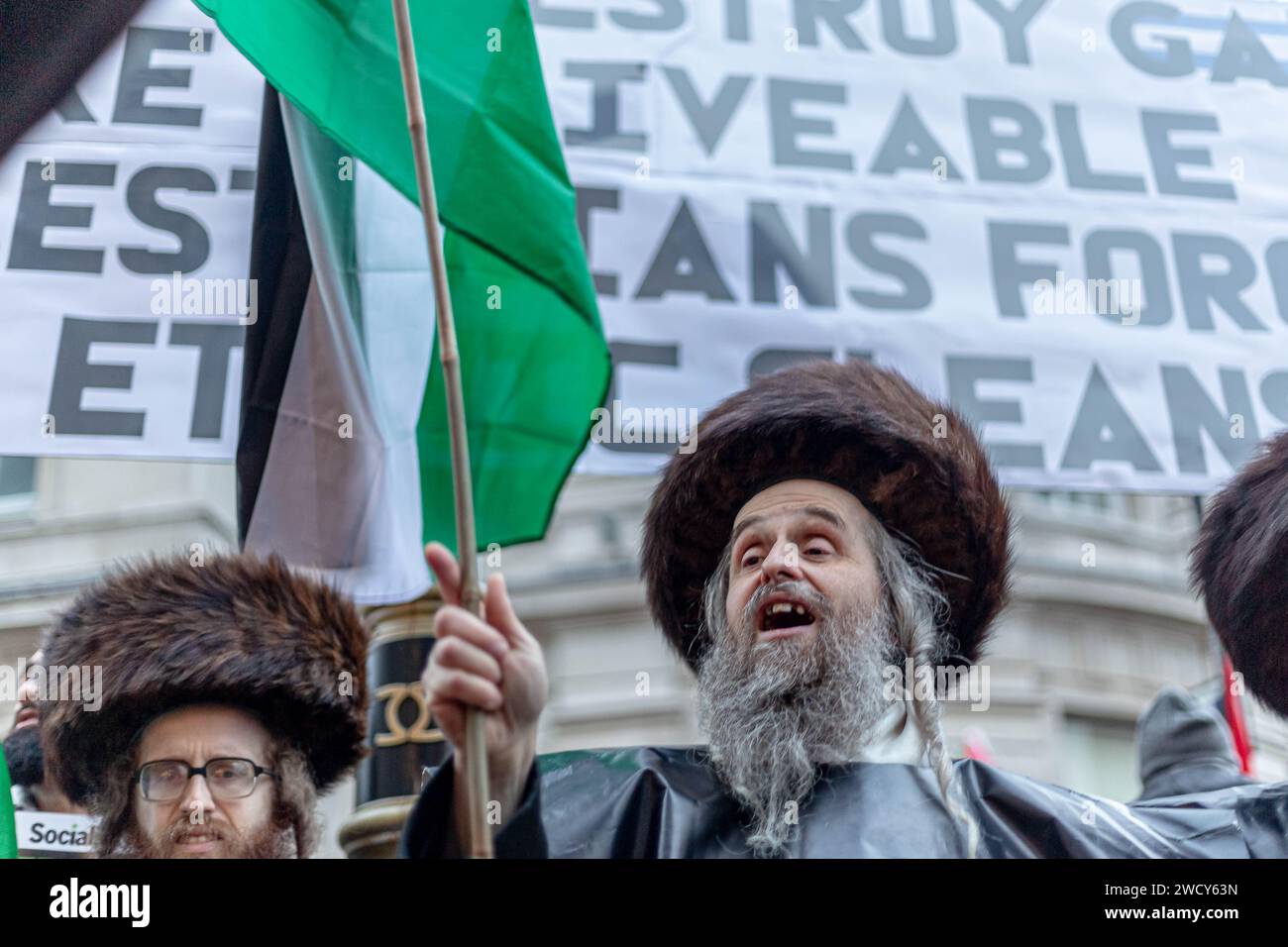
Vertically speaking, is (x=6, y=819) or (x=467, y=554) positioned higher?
(x=467, y=554)

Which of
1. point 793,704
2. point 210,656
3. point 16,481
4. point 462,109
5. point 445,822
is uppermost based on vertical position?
point 462,109

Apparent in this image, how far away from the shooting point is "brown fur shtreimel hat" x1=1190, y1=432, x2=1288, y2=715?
148 inches

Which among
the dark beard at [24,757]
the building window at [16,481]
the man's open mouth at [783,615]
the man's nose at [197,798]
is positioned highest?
the building window at [16,481]

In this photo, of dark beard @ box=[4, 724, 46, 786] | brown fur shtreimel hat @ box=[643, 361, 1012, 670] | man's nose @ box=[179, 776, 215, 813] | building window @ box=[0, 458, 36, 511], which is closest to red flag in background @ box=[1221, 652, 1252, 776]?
brown fur shtreimel hat @ box=[643, 361, 1012, 670]

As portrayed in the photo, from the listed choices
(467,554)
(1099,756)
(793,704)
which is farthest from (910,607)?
(1099,756)

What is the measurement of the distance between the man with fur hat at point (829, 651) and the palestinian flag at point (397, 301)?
20.9 inches

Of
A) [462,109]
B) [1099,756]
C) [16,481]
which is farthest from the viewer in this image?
[1099,756]

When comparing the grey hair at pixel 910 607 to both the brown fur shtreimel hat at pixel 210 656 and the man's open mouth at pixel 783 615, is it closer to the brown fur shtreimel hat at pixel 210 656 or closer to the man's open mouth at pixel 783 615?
the man's open mouth at pixel 783 615

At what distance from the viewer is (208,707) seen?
3.47m

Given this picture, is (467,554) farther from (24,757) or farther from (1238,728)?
(1238,728)

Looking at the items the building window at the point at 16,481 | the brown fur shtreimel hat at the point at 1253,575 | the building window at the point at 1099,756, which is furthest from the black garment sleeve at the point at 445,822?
the building window at the point at 1099,756

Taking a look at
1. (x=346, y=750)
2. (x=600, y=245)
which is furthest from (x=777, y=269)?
(x=346, y=750)

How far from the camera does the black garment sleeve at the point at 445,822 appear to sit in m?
2.87

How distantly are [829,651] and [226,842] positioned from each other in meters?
1.21
